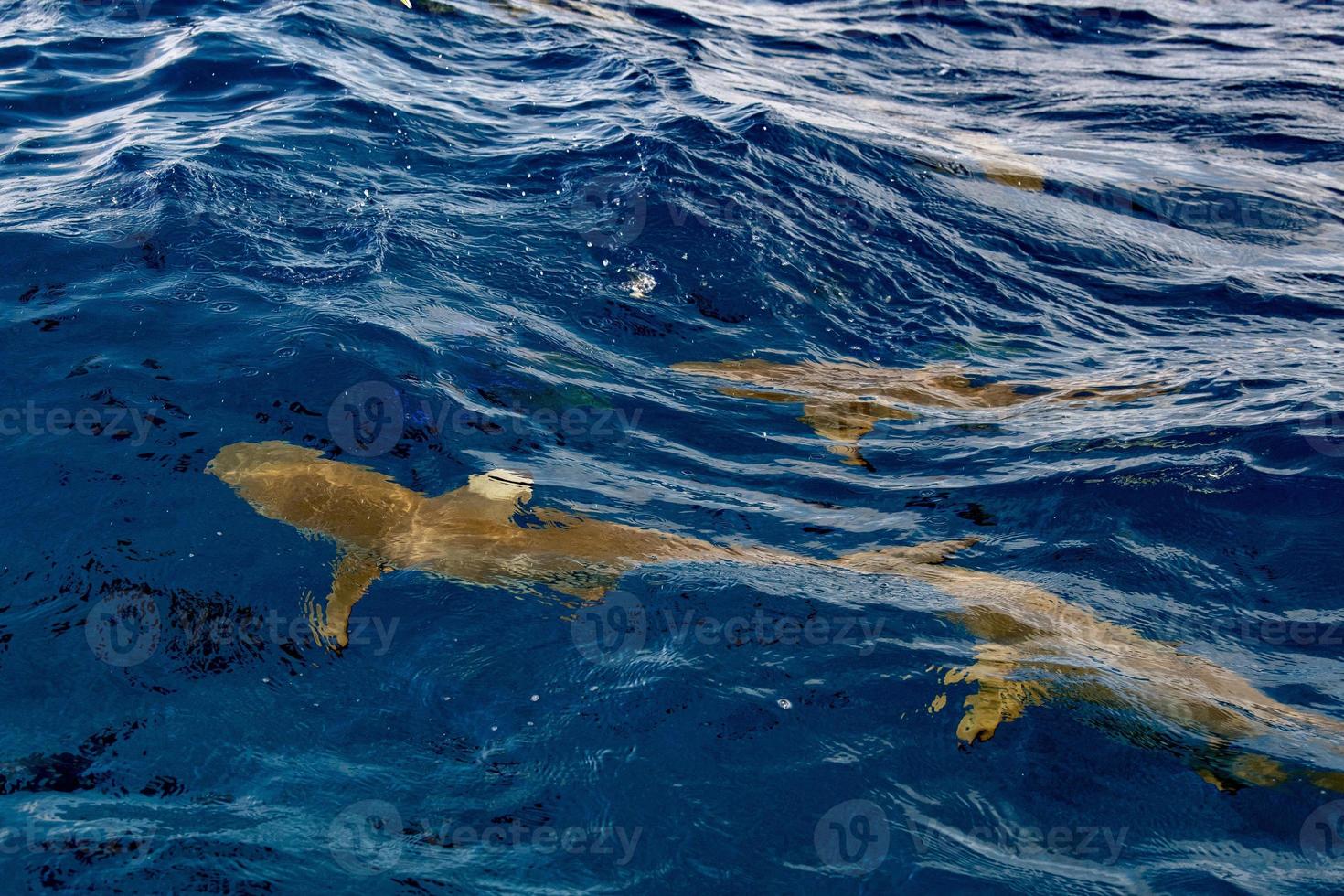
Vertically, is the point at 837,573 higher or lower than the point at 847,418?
lower

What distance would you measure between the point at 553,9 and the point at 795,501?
727 centimetres

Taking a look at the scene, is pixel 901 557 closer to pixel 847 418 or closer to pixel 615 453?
pixel 847 418

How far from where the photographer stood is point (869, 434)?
4.80m

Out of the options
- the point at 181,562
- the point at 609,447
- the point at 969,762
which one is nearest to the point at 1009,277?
the point at 609,447

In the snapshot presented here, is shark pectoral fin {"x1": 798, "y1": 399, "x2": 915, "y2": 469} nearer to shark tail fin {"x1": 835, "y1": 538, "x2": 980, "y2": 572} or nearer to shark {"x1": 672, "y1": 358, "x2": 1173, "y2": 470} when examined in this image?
shark {"x1": 672, "y1": 358, "x2": 1173, "y2": 470}

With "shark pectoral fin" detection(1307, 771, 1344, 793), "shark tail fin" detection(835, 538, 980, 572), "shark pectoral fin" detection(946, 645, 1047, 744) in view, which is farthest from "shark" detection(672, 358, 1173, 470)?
"shark pectoral fin" detection(1307, 771, 1344, 793)

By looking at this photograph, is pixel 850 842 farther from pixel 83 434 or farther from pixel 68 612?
pixel 83 434

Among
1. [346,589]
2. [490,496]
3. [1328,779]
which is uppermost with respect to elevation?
[490,496]

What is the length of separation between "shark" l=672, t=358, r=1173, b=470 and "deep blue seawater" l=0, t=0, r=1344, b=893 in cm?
11

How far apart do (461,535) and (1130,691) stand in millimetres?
2241

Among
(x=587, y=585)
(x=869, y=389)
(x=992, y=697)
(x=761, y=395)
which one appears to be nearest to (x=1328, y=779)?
(x=992, y=697)

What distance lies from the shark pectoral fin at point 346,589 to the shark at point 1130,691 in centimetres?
187

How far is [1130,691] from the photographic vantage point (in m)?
3.31

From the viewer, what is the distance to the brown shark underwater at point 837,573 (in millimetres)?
3211
